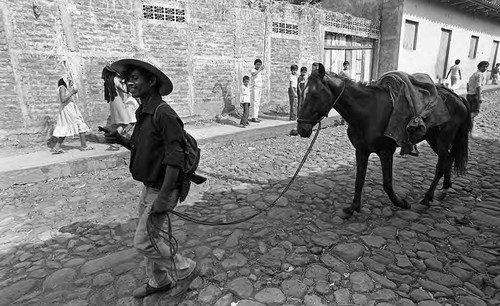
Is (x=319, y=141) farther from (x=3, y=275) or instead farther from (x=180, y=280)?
(x=3, y=275)

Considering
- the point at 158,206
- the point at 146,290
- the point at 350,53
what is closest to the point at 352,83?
the point at 158,206

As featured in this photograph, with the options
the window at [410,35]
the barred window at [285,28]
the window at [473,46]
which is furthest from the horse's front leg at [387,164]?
the window at [473,46]

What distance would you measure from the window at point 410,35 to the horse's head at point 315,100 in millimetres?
13001

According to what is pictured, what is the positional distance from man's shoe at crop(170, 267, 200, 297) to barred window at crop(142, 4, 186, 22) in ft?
23.8

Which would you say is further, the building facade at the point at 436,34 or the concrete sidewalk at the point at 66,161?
the building facade at the point at 436,34

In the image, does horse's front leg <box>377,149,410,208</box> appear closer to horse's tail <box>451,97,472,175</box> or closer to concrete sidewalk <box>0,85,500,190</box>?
horse's tail <box>451,97,472,175</box>

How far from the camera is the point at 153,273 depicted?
95.9 inches

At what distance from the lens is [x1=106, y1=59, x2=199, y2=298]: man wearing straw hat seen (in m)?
2.05

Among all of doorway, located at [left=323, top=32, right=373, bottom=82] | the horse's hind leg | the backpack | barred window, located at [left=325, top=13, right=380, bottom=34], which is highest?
barred window, located at [left=325, top=13, right=380, bottom=34]

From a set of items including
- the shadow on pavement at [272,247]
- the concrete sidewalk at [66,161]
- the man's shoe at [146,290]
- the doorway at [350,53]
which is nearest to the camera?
the man's shoe at [146,290]

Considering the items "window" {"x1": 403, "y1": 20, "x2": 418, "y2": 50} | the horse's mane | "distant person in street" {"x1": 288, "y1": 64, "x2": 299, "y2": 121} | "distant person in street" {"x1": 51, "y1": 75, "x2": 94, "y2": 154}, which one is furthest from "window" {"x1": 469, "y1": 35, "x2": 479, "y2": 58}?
"distant person in street" {"x1": 51, "y1": 75, "x2": 94, "y2": 154}

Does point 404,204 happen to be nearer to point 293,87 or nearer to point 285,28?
point 293,87

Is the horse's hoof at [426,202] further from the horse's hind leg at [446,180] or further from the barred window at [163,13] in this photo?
the barred window at [163,13]

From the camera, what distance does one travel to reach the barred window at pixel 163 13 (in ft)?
25.5
